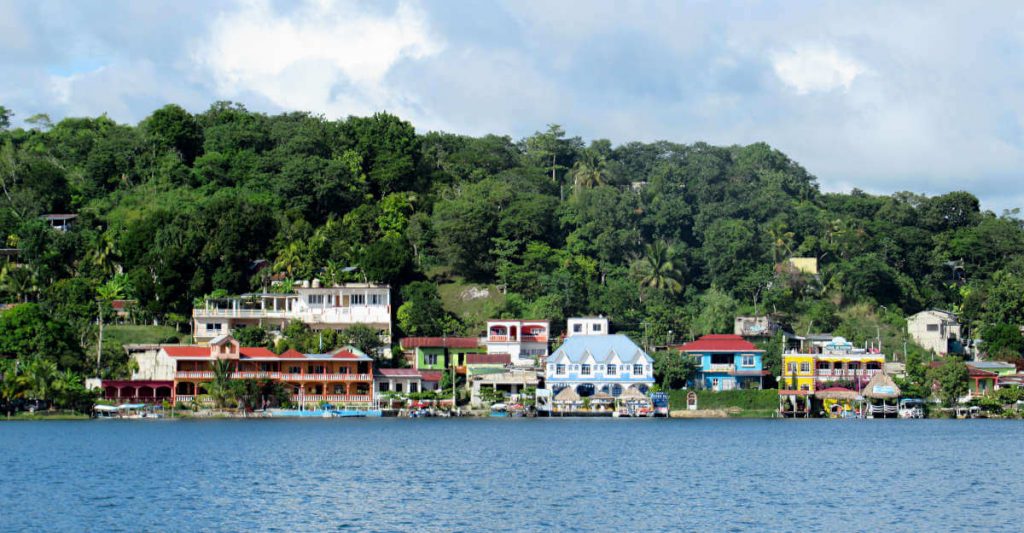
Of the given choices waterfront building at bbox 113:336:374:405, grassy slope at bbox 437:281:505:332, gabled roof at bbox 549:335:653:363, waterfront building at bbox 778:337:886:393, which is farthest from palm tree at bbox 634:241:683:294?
waterfront building at bbox 113:336:374:405

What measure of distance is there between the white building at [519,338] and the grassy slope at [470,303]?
2.67 metres

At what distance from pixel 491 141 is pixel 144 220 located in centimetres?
3557

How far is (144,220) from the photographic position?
297ft

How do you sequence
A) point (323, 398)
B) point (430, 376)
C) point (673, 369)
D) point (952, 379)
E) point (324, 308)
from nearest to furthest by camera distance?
point (952, 379) → point (323, 398) → point (673, 369) → point (430, 376) → point (324, 308)

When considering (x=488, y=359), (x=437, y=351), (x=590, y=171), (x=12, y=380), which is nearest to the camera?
(x=12, y=380)

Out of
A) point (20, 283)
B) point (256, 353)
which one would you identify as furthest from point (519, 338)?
point (20, 283)

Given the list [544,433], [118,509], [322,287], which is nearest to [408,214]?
[322,287]

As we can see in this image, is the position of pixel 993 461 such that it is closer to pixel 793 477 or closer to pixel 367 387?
pixel 793 477

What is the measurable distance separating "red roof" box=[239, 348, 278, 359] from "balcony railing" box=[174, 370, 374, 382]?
3.26ft

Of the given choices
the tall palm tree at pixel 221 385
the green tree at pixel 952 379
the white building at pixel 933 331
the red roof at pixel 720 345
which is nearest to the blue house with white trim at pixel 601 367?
the red roof at pixel 720 345

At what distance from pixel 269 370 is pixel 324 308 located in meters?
8.17

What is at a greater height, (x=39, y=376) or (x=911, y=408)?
(x=39, y=376)

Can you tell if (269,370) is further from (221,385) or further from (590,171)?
(590,171)

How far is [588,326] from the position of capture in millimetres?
87500
